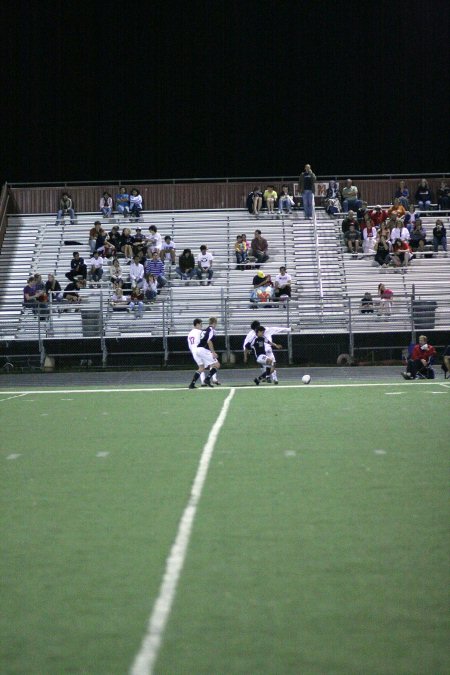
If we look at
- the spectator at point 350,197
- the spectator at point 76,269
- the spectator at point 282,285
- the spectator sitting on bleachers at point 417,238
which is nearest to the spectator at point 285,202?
the spectator at point 350,197

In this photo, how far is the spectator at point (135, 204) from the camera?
39344 mm

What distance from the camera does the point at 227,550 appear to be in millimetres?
6992

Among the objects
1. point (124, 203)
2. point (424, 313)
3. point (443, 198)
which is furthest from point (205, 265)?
point (443, 198)

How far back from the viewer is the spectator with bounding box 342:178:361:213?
38531mm

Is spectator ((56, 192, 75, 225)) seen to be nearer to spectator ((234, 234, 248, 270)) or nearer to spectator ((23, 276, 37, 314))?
spectator ((23, 276, 37, 314))

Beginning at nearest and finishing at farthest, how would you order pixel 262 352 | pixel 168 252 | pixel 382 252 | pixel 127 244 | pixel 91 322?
1. pixel 262 352
2. pixel 91 322
3. pixel 382 252
4. pixel 168 252
5. pixel 127 244

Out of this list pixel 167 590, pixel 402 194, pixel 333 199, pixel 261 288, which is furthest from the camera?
pixel 333 199

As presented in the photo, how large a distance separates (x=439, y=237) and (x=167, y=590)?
103 feet

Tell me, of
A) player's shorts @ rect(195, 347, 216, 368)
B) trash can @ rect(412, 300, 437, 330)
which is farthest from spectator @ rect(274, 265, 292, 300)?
player's shorts @ rect(195, 347, 216, 368)

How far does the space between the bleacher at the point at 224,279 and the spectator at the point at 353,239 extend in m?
0.33

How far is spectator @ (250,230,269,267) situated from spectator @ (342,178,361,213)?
4.21 m

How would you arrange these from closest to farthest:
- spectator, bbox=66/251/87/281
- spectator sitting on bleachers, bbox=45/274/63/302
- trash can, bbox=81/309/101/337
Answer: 1. trash can, bbox=81/309/101/337
2. spectator sitting on bleachers, bbox=45/274/63/302
3. spectator, bbox=66/251/87/281

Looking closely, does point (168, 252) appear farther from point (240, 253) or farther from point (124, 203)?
point (124, 203)

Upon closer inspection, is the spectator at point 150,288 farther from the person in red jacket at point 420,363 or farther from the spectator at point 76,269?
the person in red jacket at point 420,363
